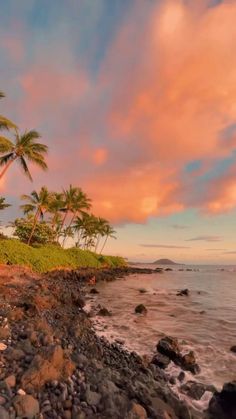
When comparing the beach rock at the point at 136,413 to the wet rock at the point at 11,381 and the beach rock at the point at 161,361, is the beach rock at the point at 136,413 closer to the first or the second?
the wet rock at the point at 11,381

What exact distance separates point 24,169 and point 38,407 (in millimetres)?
29216

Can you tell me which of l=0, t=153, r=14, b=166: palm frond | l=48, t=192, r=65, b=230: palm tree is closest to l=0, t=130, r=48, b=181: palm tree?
l=0, t=153, r=14, b=166: palm frond

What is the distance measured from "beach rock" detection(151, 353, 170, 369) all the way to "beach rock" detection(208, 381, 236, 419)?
2280 millimetres

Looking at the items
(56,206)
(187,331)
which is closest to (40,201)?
(56,206)

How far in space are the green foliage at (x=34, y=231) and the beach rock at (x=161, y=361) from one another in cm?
4033

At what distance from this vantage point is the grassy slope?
1153 inches

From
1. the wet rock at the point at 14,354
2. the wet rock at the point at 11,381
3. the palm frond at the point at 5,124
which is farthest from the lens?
the palm frond at the point at 5,124

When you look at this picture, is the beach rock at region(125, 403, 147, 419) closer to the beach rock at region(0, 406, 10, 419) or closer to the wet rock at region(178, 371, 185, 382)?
the beach rock at region(0, 406, 10, 419)

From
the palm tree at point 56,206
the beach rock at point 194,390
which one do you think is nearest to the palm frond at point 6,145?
the palm tree at point 56,206

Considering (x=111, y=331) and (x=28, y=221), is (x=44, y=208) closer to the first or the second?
(x=28, y=221)

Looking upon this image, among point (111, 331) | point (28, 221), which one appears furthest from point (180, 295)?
point (28, 221)

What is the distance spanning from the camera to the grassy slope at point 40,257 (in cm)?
2928

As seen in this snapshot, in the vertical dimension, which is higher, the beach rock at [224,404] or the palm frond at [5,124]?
the palm frond at [5,124]

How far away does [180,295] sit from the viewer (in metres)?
27.2
